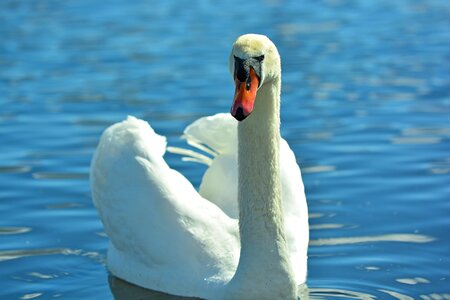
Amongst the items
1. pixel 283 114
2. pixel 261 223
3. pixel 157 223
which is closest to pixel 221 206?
pixel 157 223

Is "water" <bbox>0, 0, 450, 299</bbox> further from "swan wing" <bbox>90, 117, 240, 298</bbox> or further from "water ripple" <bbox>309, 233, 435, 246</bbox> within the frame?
"swan wing" <bbox>90, 117, 240, 298</bbox>

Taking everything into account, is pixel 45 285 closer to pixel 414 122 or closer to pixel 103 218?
pixel 103 218

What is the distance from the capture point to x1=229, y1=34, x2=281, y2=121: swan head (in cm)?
584

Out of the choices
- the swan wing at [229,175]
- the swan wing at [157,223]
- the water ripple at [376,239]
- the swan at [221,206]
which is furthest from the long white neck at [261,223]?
the water ripple at [376,239]

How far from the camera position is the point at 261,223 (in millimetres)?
6828

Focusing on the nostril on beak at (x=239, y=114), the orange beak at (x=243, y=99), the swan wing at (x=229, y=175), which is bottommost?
the swan wing at (x=229, y=175)

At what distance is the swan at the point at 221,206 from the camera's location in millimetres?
6680

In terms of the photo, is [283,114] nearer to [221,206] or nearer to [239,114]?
[221,206]

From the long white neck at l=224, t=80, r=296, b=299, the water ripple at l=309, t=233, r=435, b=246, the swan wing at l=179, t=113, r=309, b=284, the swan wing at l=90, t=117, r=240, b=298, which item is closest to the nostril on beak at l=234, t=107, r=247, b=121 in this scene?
the long white neck at l=224, t=80, r=296, b=299

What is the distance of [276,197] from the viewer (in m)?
6.92

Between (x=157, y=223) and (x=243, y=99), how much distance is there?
1.70 m

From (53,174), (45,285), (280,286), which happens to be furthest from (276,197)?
(53,174)

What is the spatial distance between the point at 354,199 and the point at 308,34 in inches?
366

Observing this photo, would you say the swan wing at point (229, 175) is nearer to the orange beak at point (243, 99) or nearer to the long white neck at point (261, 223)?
the long white neck at point (261, 223)
